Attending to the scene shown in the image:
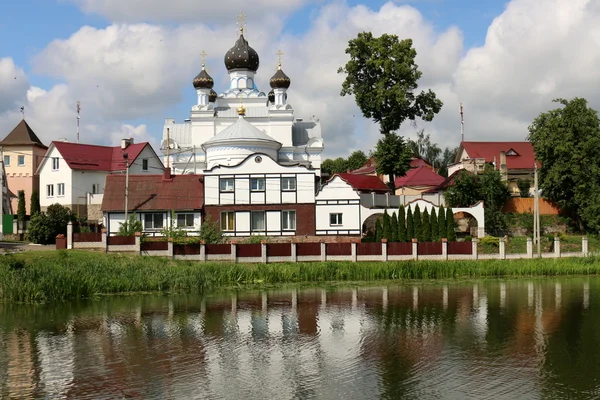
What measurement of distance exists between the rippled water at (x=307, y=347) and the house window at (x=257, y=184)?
1487 cm

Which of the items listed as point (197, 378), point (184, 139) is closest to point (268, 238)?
point (184, 139)

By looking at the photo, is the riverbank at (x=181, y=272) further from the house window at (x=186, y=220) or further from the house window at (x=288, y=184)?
the house window at (x=288, y=184)

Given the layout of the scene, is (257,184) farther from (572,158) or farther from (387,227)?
(572,158)

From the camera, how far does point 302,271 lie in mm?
33281

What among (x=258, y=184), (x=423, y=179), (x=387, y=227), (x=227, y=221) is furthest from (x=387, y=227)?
(x=423, y=179)

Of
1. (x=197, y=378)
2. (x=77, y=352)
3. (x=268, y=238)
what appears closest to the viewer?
(x=197, y=378)

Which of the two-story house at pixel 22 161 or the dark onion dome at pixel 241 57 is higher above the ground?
the dark onion dome at pixel 241 57

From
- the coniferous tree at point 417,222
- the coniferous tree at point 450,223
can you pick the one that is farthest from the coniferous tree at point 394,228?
the coniferous tree at point 450,223

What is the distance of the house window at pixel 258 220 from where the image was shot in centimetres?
4253

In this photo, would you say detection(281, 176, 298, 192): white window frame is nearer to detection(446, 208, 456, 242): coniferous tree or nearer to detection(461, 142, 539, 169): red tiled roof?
detection(446, 208, 456, 242): coniferous tree

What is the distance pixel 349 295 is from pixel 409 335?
8.56m

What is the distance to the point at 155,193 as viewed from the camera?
141 feet

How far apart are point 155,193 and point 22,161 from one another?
20.0 metres

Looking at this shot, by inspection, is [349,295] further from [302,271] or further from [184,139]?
[184,139]
